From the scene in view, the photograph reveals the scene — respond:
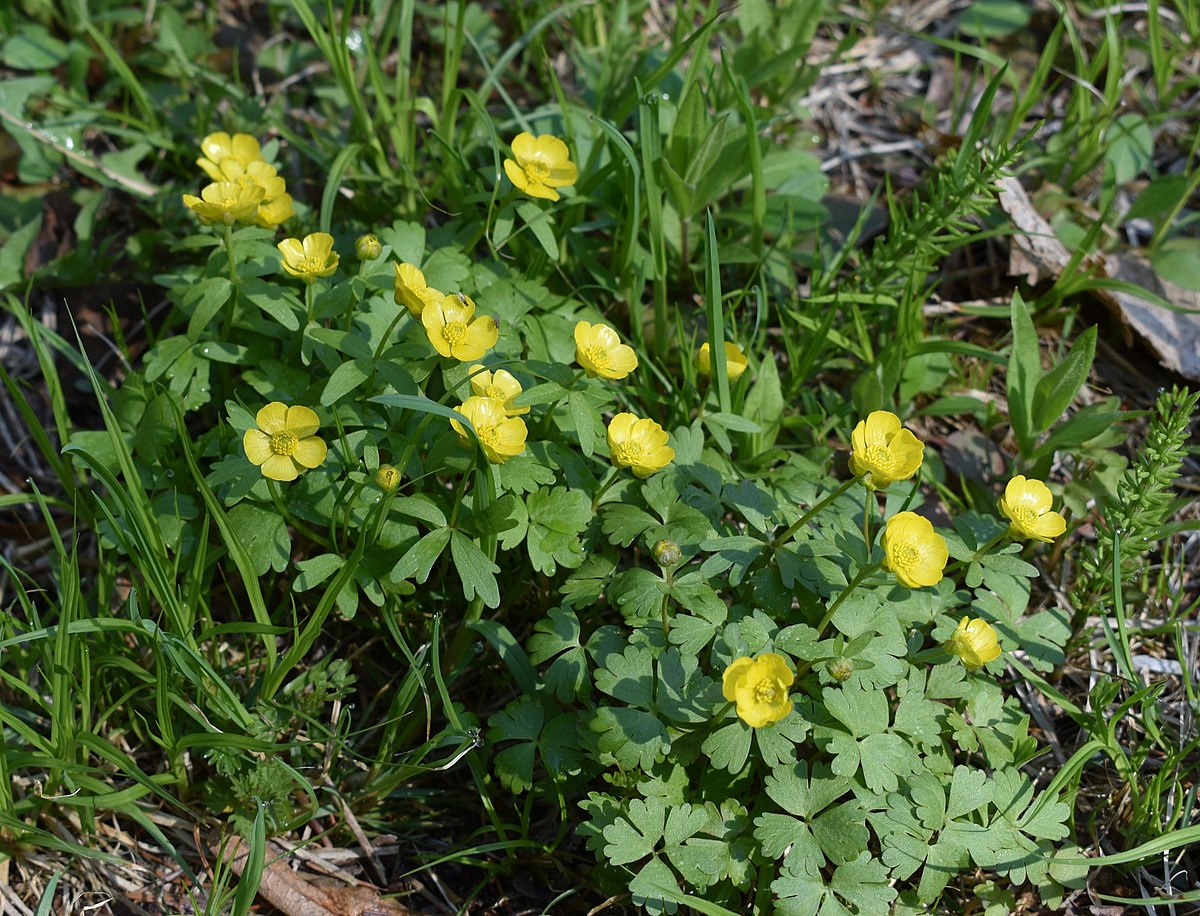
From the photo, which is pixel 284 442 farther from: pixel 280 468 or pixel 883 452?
pixel 883 452

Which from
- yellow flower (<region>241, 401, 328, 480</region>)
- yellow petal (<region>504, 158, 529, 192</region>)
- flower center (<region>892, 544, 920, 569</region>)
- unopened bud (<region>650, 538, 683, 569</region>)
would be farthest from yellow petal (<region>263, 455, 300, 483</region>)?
flower center (<region>892, 544, 920, 569</region>)

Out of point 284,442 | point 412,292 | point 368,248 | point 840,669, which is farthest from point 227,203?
point 840,669

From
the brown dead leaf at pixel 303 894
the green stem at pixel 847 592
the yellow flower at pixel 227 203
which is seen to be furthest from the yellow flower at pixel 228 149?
the green stem at pixel 847 592

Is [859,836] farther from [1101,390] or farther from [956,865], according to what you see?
[1101,390]

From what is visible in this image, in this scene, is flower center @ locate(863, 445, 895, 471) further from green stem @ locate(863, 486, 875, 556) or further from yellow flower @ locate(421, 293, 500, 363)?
yellow flower @ locate(421, 293, 500, 363)

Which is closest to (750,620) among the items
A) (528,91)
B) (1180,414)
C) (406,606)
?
(406,606)

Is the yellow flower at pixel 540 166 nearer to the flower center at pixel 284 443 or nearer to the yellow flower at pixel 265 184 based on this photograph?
the yellow flower at pixel 265 184
